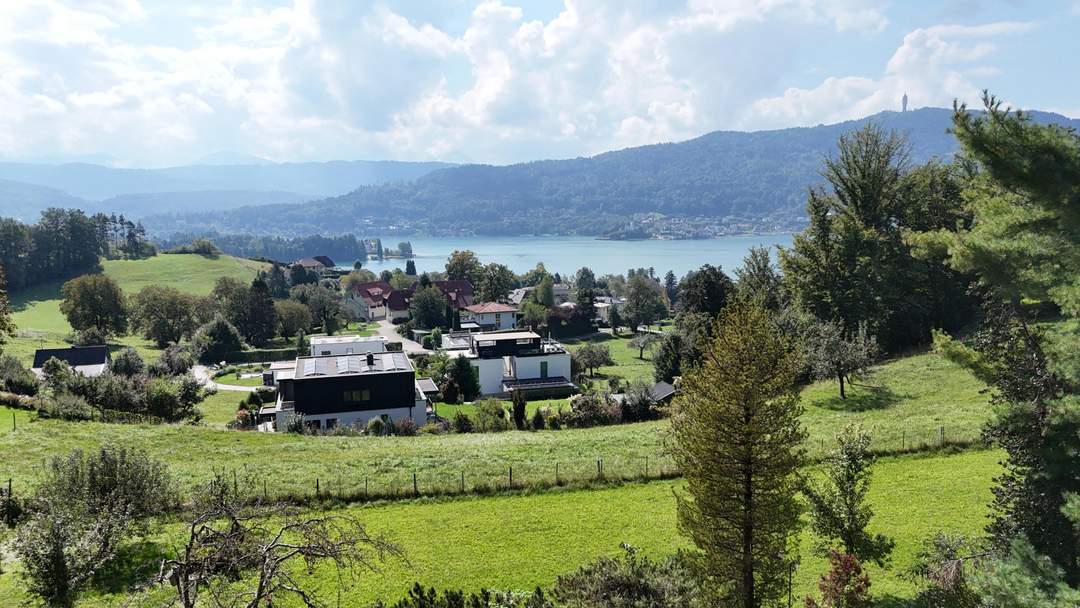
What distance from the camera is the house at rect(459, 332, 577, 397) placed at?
165 ft

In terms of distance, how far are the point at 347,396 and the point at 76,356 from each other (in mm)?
26100

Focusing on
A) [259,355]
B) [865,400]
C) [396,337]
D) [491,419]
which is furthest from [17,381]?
[396,337]

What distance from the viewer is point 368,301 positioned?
101750 mm

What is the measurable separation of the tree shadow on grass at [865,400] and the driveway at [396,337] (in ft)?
150

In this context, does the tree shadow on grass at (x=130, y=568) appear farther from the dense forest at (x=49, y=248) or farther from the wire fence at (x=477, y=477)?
the dense forest at (x=49, y=248)

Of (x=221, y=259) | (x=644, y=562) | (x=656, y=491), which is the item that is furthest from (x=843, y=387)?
(x=221, y=259)

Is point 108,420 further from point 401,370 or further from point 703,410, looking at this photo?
point 703,410

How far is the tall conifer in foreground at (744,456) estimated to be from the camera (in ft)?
29.0

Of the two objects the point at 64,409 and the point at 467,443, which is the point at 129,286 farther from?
the point at 467,443

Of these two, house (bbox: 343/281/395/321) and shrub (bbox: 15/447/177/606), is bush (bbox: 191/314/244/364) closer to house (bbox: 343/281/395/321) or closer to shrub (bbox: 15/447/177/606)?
house (bbox: 343/281/395/321)

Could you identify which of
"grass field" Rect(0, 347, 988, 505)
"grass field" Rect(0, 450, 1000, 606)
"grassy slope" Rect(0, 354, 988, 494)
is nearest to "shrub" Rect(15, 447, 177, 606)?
"grass field" Rect(0, 450, 1000, 606)

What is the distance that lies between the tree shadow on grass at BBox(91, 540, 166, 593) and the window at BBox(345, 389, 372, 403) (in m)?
22.4

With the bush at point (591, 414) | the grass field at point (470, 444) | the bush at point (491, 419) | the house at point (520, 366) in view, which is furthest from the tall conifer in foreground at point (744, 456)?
the house at point (520, 366)

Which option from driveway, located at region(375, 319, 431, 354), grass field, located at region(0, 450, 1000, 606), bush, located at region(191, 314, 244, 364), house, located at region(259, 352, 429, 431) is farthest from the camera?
driveway, located at region(375, 319, 431, 354)
